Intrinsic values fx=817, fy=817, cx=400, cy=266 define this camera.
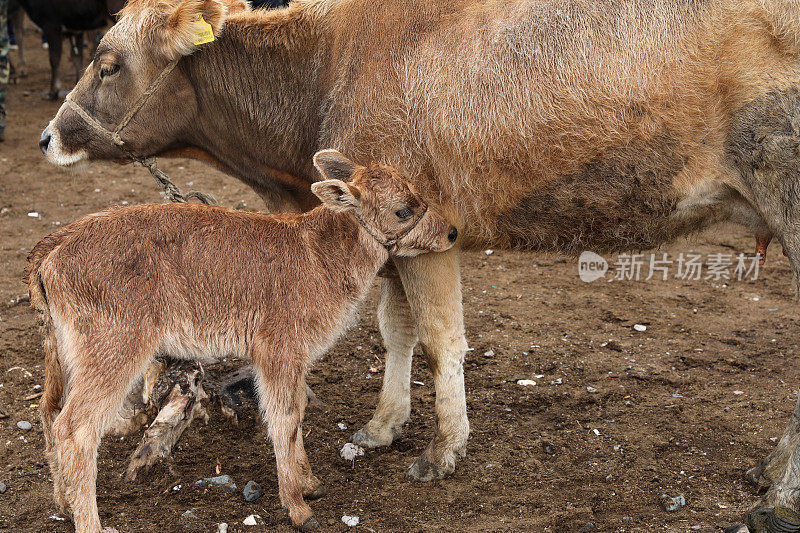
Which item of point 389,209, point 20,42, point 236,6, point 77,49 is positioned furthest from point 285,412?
point 20,42

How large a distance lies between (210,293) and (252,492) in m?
1.23

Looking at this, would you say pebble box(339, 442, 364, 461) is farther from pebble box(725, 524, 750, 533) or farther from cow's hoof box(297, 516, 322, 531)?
pebble box(725, 524, 750, 533)

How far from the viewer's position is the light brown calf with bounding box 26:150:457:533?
4.11m

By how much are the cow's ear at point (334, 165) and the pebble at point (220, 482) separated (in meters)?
1.90

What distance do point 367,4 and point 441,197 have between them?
4.08ft

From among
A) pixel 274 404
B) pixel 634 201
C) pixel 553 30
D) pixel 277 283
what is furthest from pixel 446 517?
pixel 553 30

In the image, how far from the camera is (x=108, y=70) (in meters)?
5.14

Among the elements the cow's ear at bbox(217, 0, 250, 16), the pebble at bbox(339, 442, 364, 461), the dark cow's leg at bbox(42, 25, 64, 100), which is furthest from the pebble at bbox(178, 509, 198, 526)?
the dark cow's leg at bbox(42, 25, 64, 100)

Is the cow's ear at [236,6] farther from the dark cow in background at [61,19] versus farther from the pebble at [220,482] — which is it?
the dark cow in background at [61,19]

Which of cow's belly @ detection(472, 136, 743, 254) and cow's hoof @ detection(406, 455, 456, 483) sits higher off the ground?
cow's belly @ detection(472, 136, 743, 254)

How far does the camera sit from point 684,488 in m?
4.84

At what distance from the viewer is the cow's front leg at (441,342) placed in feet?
15.8

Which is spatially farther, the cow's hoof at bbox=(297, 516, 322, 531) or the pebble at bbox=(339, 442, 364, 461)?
the pebble at bbox=(339, 442, 364, 461)

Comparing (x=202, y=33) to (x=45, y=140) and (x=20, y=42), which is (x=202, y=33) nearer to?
(x=45, y=140)
